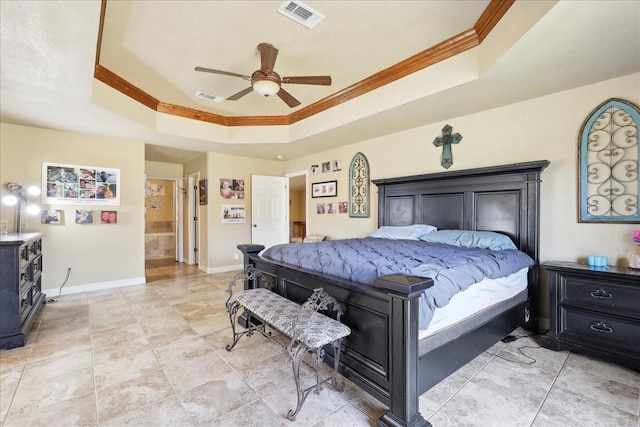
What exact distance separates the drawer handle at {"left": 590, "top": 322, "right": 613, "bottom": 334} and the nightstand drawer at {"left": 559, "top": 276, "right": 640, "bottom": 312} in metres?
0.17

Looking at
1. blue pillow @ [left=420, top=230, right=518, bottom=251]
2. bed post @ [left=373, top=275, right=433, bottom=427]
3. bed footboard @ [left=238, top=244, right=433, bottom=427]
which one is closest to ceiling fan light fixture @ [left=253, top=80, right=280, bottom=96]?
bed footboard @ [left=238, top=244, right=433, bottom=427]

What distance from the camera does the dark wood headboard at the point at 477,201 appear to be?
9.48 ft

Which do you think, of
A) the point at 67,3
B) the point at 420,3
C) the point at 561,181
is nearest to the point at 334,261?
the point at 420,3

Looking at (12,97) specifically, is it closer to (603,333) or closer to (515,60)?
(515,60)

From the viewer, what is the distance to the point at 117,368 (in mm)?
2184

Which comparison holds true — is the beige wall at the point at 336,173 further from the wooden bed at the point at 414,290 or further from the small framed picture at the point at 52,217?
the wooden bed at the point at 414,290

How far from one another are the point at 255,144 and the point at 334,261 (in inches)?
141


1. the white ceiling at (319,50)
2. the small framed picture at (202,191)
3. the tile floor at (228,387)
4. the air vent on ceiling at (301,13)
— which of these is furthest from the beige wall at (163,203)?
the air vent on ceiling at (301,13)

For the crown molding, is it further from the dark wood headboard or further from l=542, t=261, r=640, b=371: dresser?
l=542, t=261, r=640, b=371: dresser

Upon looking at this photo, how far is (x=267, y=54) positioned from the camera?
2721 mm

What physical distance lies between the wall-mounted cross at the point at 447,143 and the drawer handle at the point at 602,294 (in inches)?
77.3

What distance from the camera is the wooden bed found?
1492 mm

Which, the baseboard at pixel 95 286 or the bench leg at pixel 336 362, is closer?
the bench leg at pixel 336 362

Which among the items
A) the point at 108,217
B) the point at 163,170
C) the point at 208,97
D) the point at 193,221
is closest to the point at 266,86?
the point at 208,97
